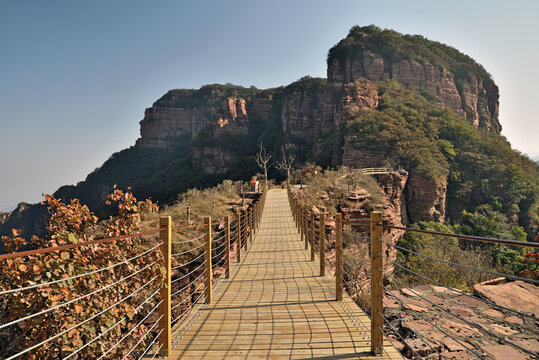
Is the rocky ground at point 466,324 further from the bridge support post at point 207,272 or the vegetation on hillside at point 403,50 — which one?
the vegetation on hillside at point 403,50

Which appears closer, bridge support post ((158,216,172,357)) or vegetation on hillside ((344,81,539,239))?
bridge support post ((158,216,172,357))

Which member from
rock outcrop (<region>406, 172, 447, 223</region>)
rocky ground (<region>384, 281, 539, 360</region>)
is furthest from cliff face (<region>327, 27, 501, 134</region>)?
rocky ground (<region>384, 281, 539, 360</region>)

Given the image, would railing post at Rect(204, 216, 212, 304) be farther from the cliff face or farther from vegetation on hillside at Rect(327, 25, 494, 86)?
vegetation on hillside at Rect(327, 25, 494, 86)

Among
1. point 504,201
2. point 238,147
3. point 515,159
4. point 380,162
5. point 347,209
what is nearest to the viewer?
point 347,209

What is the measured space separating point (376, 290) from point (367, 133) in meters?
42.0

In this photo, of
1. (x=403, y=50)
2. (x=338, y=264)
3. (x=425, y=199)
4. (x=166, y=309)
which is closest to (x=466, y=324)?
(x=338, y=264)

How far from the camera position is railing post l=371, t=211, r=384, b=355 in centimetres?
286

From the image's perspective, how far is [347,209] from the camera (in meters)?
17.9

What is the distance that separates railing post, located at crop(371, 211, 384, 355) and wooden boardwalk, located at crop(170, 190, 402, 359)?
0.46ft

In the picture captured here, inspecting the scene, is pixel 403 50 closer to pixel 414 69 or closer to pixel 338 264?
pixel 414 69

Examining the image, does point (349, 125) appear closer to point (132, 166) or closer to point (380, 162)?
point (380, 162)

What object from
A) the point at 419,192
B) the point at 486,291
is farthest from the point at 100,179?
the point at 486,291

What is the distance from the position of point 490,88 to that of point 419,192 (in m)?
68.4

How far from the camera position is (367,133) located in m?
42.0
